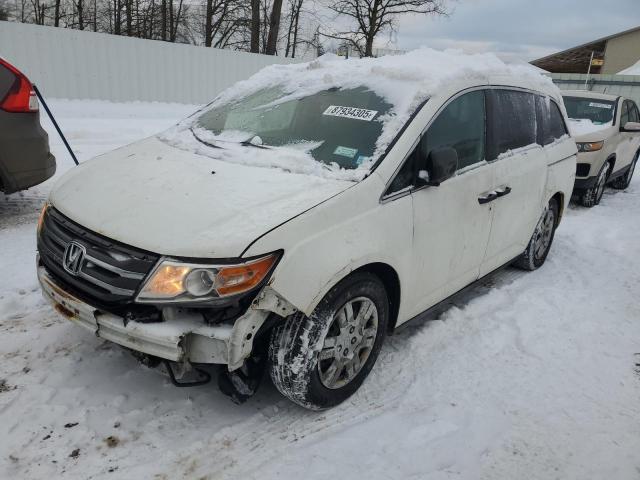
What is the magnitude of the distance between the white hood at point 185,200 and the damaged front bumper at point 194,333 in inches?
11.2

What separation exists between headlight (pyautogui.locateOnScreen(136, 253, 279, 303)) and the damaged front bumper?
0.09 metres

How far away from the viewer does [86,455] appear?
2.34 meters

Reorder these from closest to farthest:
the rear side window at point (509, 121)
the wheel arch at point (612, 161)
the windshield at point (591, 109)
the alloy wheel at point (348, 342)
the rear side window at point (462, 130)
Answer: the alloy wheel at point (348, 342) → the rear side window at point (462, 130) → the rear side window at point (509, 121) → the wheel arch at point (612, 161) → the windshield at point (591, 109)

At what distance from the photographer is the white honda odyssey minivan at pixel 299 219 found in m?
2.17

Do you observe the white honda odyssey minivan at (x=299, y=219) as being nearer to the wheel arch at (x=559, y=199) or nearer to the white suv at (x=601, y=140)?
the wheel arch at (x=559, y=199)

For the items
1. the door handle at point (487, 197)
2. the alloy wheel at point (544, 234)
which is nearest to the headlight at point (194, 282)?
the door handle at point (487, 197)

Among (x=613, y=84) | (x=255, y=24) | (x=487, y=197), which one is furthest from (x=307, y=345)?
(x=613, y=84)

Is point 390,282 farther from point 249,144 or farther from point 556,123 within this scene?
point 556,123

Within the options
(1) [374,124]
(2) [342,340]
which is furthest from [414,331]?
(1) [374,124]

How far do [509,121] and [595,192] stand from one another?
4726 millimetres

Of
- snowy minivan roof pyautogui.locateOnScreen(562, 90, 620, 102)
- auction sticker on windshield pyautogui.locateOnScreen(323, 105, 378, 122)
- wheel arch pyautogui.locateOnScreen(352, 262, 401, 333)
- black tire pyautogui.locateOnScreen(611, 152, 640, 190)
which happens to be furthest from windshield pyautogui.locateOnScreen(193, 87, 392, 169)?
black tire pyautogui.locateOnScreen(611, 152, 640, 190)

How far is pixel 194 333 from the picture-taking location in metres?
2.17

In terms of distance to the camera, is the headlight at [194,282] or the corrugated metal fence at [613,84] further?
the corrugated metal fence at [613,84]

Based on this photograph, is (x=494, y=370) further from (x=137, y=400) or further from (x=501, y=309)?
(x=137, y=400)
